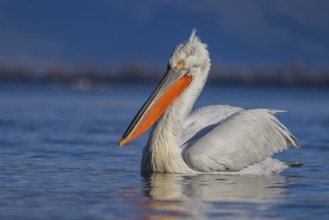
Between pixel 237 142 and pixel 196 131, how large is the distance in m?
0.49

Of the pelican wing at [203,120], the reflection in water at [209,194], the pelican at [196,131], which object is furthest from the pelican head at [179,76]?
the reflection in water at [209,194]

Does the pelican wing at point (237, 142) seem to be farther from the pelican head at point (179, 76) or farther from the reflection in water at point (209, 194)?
the pelican head at point (179, 76)

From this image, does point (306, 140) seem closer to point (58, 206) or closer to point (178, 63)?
point (178, 63)

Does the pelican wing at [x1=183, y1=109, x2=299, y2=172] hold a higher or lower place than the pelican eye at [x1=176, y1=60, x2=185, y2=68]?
lower

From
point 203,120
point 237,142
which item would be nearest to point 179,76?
point 203,120

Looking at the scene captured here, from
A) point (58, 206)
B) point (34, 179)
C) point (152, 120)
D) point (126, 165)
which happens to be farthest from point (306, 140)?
point (58, 206)

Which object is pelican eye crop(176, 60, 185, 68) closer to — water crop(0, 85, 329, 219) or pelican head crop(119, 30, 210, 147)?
pelican head crop(119, 30, 210, 147)

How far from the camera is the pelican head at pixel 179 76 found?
321 inches

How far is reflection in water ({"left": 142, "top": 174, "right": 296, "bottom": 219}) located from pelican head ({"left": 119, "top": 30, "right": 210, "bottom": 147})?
0.61 m

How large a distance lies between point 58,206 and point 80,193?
0.64 metres

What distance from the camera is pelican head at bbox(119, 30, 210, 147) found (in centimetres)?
816

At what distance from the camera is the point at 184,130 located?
8578mm

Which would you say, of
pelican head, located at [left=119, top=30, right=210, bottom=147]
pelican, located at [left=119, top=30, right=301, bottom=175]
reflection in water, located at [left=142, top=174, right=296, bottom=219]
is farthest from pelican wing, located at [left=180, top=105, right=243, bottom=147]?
reflection in water, located at [left=142, top=174, right=296, bottom=219]

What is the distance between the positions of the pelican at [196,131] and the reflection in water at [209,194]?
0.49ft
